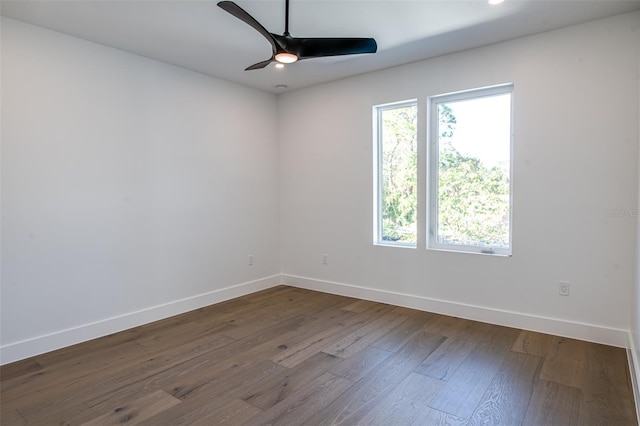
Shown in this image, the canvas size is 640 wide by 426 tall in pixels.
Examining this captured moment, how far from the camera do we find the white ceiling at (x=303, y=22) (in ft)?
8.73

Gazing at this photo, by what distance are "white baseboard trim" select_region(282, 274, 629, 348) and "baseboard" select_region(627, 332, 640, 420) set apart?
0.19 metres

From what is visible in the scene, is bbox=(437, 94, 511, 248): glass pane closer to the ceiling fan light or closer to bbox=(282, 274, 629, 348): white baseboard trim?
bbox=(282, 274, 629, 348): white baseboard trim

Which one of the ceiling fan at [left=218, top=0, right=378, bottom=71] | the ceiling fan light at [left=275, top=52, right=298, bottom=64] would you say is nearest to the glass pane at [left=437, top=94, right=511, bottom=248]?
the ceiling fan at [left=218, top=0, right=378, bottom=71]

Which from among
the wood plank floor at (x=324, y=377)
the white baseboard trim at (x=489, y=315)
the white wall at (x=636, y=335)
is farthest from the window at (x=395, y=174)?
the white wall at (x=636, y=335)

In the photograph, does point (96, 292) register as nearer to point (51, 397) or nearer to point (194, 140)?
point (51, 397)

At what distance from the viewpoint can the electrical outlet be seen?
315 centimetres

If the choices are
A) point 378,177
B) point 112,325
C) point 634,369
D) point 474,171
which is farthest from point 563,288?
point 112,325

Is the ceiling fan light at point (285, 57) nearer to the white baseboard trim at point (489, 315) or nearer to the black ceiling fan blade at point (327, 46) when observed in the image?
the black ceiling fan blade at point (327, 46)

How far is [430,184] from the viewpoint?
387cm

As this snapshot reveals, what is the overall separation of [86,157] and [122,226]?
26.6 inches

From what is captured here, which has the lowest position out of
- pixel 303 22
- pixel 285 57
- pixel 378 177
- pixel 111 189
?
pixel 111 189

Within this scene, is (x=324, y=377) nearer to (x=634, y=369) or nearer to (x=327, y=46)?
(x=634, y=369)

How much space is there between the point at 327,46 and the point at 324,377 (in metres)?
2.25

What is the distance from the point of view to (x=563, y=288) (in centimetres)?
317
